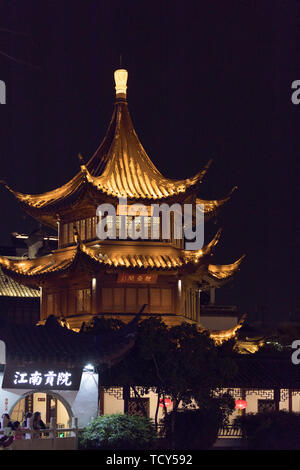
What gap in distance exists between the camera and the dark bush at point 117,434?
31.1m

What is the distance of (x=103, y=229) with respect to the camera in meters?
40.3

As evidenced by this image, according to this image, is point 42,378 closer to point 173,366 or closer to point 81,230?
point 173,366

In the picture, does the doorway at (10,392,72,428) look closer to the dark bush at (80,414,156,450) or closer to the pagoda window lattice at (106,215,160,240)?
the pagoda window lattice at (106,215,160,240)

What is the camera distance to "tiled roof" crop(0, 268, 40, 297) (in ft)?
165

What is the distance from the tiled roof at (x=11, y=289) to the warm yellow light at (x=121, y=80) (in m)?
11.9

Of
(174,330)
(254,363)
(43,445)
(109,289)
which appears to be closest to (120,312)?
(109,289)

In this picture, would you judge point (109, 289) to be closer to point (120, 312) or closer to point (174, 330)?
point (120, 312)

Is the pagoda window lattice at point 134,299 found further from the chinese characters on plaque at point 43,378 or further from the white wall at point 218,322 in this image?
the white wall at point 218,322

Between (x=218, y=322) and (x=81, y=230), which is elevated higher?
(x=81, y=230)

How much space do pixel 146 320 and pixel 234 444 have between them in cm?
543

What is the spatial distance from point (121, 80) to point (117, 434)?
18.2 metres

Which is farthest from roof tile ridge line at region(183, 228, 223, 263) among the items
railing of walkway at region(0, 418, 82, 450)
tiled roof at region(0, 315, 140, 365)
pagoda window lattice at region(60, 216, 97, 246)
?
railing of walkway at region(0, 418, 82, 450)

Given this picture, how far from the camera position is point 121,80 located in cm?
4403

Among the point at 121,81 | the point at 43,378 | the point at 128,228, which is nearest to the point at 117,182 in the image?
the point at 128,228
